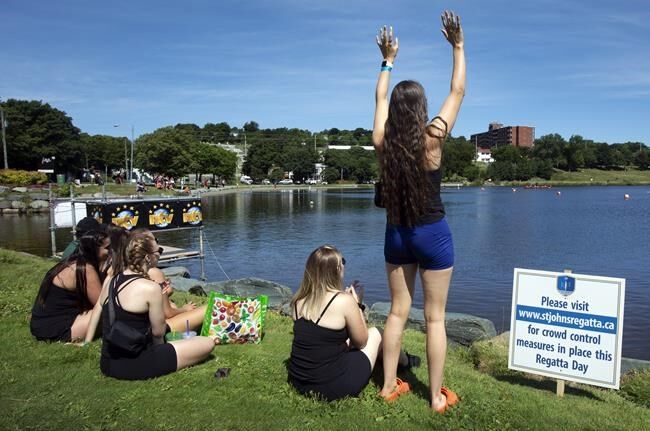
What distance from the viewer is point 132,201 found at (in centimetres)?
1520

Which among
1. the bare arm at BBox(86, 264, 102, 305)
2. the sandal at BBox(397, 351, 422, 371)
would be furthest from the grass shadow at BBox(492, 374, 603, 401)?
the bare arm at BBox(86, 264, 102, 305)

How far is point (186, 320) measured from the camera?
20.9ft

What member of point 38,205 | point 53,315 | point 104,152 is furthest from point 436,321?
point 104,152

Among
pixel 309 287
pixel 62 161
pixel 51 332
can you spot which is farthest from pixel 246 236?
pixel 62 161

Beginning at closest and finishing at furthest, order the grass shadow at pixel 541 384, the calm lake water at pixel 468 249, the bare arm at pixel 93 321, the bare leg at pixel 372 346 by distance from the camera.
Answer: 1. the bare leg at pixel 372 346
2. the grass shadow at pixel 541 384
3. the bare arm at pixel 93 321
4. the calm lake water at pixel 468 249

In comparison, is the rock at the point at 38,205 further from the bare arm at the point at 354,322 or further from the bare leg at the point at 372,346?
the bare arm at the point at 354,322

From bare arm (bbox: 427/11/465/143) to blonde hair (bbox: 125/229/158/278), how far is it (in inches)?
113

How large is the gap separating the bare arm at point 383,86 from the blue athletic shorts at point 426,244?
26.4 inches

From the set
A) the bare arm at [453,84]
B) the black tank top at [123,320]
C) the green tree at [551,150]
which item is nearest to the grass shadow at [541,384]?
the bare arm at [453,84]

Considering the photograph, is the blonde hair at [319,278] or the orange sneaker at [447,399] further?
the blonde hair at [319,278]

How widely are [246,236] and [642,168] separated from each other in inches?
7856

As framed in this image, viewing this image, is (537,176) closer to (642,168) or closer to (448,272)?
(642,168)

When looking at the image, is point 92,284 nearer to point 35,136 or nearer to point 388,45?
point 388,45

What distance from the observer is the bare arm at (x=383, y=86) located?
4055 millimetres
